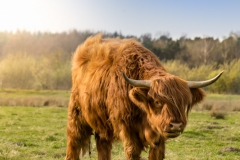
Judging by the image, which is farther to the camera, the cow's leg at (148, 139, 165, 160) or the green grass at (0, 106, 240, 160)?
the green grass at (0, 106, 240, 160)

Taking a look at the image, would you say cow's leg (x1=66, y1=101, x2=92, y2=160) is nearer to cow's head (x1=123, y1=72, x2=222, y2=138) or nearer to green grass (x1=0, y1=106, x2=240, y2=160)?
green grass (x1=0, y1=106, x2=240, y2=160)

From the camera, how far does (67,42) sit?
49.3 m

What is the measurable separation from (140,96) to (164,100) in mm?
309

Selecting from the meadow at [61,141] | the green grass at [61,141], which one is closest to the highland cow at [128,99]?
the meadow at [61,141]

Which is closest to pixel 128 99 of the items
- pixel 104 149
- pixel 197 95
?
pixel 197 95

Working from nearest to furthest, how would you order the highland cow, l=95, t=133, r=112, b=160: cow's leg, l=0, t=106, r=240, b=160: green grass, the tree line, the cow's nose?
the cow's nose
the highland cow
l=95, t=133, r=112, b=160: cow's leg
l=0, t=106, r=240, b=160: green grass
the tree line

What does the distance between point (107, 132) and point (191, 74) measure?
34.2 meters

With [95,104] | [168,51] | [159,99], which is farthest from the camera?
[168,51]

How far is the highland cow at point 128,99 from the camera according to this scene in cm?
480

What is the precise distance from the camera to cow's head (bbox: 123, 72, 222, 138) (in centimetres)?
465

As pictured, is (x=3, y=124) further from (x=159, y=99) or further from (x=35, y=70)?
(x=35, y=70)

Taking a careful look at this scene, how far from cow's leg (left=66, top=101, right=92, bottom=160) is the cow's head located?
195 cm

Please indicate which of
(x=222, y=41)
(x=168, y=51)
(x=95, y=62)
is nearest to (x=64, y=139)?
(x=95, y=62)

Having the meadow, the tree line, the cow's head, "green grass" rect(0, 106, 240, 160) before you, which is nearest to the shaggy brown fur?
the cow's head
